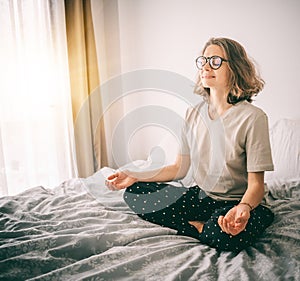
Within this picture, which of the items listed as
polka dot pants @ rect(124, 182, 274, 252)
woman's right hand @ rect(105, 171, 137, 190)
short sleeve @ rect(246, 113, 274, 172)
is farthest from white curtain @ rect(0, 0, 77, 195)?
short sleeve @ rect(246, 113, 274, 172)

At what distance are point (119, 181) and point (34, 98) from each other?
126cm

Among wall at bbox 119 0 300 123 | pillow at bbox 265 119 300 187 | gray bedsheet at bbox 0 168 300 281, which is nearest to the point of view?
gray bedsheet at bbox 0 168 300 281

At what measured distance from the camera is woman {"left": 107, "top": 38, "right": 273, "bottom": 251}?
112 centimetres

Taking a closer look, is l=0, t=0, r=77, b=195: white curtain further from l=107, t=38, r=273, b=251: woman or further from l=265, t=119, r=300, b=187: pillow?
l=265, t=119, r=300, b=187: pillow

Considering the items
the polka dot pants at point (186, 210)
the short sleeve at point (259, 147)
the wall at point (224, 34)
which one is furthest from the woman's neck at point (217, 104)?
the wall at point (224, 34)

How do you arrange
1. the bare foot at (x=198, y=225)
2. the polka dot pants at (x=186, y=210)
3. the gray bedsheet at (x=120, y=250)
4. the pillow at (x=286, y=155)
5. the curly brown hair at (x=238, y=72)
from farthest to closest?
the pillow at (x=286, y=155), the curly brown hair at (x=238, y=72), the bare foot at (x=198, y=225), the polka dot pants at (x=186, y=210), the gray bedsheet at (x=120, y=250)

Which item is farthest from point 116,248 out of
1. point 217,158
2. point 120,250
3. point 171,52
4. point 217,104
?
point 171,52

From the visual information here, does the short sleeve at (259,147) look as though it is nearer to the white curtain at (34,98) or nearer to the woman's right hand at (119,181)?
the woman's right hand at (119,181)

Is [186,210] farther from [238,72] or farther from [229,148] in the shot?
[238,72]

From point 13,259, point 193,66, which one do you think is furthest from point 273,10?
point 13,259

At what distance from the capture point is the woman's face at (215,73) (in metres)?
1.25

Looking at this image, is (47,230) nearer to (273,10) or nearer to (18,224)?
(18,224)

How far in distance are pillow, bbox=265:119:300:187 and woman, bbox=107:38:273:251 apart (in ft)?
1.48

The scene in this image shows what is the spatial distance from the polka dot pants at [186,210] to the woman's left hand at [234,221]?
0.14 feet
